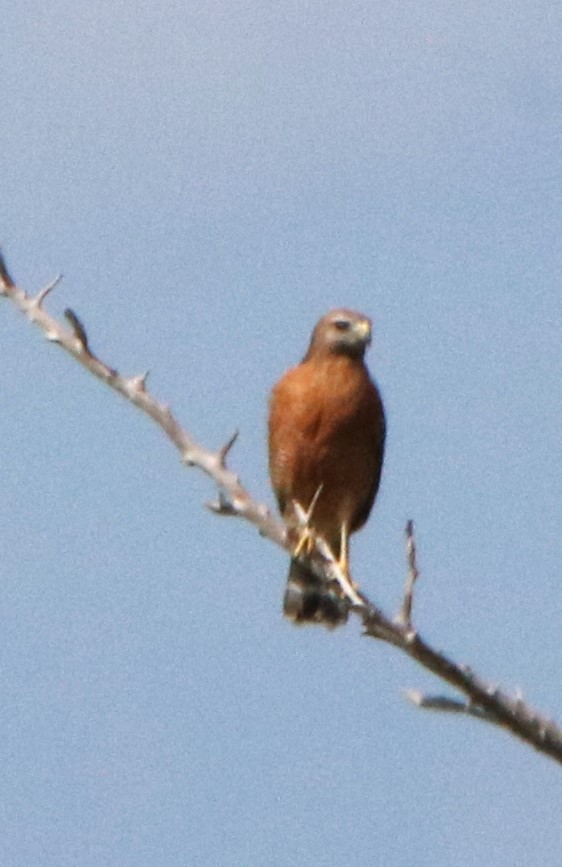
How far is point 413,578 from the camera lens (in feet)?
19.5

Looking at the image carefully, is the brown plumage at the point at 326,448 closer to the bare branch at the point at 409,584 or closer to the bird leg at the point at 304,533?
the bird leg at the point at 304,533

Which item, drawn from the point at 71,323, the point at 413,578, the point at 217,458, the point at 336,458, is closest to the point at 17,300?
the point at 71,323

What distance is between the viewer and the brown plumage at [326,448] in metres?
11.0

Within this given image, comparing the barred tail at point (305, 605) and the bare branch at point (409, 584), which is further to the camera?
the barred tail at point (305, 605)

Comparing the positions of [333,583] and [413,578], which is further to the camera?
[333,583]

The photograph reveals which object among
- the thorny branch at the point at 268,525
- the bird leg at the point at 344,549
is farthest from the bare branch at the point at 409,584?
the bird leg at the point at 344,549

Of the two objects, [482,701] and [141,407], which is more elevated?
[141,407]

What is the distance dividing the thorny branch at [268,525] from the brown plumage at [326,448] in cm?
438

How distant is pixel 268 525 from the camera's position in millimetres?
6305

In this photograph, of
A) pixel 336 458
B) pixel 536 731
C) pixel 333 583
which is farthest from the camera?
pixel 336 458

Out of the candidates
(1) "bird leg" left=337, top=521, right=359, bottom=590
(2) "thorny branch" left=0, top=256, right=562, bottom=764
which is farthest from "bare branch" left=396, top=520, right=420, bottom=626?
(1) "bird leg" left=337, top=521, right=359, bottom=590

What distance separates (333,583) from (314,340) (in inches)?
155

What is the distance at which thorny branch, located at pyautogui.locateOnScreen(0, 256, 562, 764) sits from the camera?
5.61 m

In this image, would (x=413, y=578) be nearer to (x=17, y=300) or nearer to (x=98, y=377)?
(x=98, y=377)
